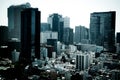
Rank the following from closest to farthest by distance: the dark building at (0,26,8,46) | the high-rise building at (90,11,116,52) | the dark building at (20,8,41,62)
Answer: the dark building at (20,8,41,62)
the dark building at (0,26,8,46)
the high-rise building at (90,11,116,52)

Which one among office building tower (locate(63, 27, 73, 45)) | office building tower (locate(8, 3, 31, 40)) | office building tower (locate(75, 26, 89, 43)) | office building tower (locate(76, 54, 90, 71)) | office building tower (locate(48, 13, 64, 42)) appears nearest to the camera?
office building tower (locate(76, 54, 90, 71))

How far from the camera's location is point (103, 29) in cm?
2186

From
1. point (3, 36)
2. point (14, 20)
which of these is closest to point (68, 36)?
point (14, 20)

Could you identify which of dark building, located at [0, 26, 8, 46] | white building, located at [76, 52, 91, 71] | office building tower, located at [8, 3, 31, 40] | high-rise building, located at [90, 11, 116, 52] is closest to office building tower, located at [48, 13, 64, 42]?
high-rise building, located at [90, 11, 116, 52]

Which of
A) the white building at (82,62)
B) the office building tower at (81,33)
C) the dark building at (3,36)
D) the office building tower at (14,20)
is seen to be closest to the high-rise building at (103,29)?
the office building tower at (81,33)

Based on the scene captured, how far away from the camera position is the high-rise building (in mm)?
20717

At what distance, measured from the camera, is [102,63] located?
1174 cm

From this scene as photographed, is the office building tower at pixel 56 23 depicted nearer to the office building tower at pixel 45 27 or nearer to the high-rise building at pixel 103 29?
the office building tower at pixel 45 27

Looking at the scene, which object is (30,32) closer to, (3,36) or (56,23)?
(3,36)

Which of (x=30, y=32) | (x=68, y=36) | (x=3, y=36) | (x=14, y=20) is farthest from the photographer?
(x=68, y=36)

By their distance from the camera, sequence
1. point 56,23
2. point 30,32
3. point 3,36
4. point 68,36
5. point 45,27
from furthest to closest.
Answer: point 45,27
point 56,23
point 68,36
point 3,36
point 30,32

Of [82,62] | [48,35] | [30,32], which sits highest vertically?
[30,32]

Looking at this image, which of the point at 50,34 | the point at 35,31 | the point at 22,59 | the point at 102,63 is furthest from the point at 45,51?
the point at 50,34

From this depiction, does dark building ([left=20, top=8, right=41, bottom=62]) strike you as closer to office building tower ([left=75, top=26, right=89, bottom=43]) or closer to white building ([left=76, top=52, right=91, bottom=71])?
white building ([left=76, top=52, right=91, bottom=71])
